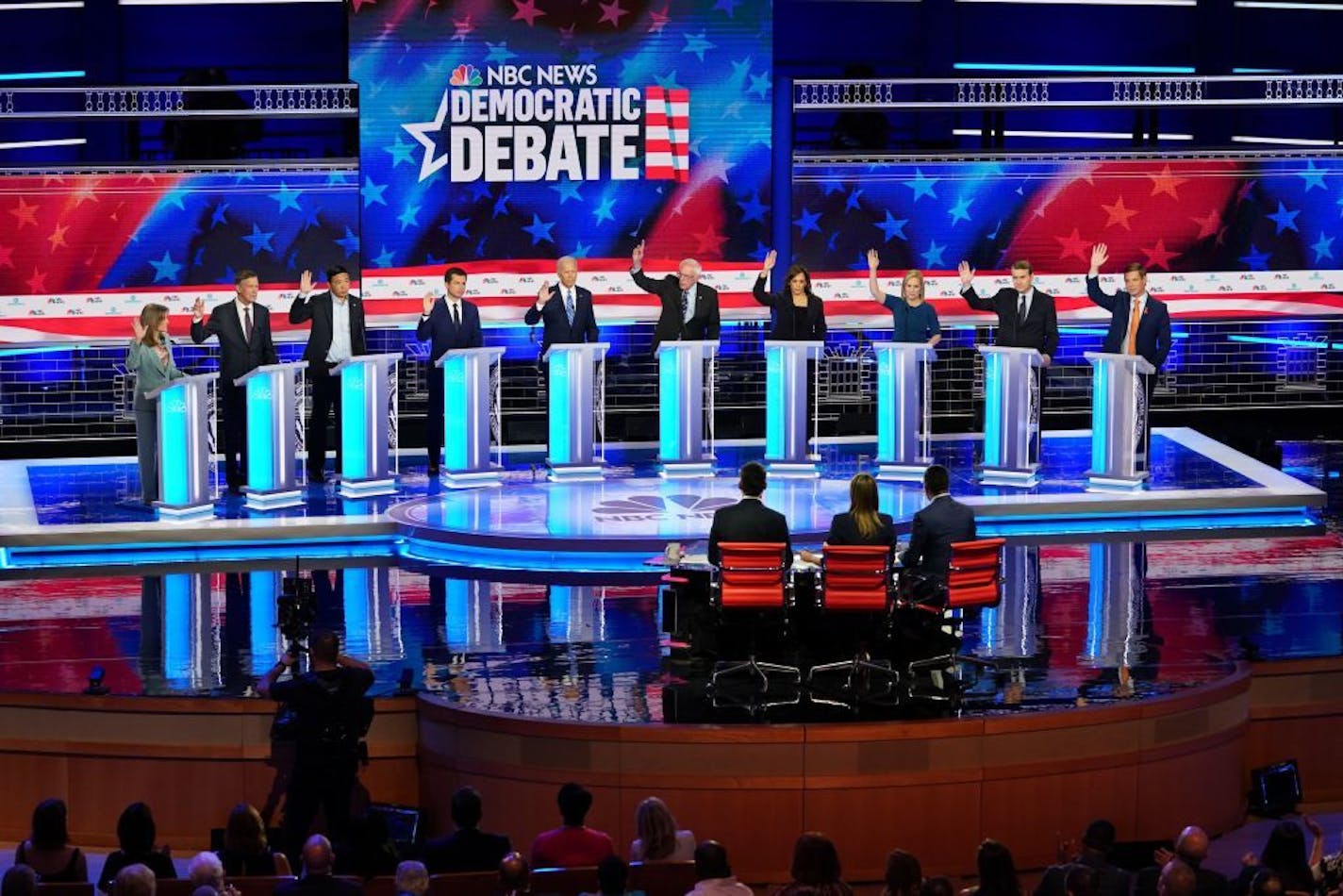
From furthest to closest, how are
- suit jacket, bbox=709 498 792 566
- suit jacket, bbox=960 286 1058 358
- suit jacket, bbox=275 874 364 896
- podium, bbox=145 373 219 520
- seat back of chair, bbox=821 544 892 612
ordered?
suit jacket, bbox=960 286 1058 358 → podium, bbox=145 373 219 520 → suit jacket, bbox=709 498 792 566 → seat back of chair, bbox=821 544 892 612 → suit jacket, bbox=275 874 364 896

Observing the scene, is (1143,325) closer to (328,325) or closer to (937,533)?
(937,533)

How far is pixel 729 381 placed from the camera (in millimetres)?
18125

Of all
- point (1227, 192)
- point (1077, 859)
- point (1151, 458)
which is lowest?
point (1077, 859)

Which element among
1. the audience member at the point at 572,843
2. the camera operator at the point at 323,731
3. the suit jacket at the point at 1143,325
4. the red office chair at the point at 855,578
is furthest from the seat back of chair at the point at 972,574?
the suit jacket at the point at 1143,325

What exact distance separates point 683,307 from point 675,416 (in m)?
0.75

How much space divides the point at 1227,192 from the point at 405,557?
8.52m

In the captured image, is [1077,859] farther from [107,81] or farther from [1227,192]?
[107,81]

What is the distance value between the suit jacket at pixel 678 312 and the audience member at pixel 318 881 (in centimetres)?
852

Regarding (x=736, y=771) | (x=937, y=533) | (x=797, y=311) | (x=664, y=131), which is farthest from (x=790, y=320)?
(x=736, y=771)

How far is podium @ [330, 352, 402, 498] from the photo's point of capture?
13.9 metres

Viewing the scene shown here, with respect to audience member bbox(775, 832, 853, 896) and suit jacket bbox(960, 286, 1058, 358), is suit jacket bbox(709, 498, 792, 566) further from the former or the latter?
suit jacket bbox(960, 286, 1058, 358)

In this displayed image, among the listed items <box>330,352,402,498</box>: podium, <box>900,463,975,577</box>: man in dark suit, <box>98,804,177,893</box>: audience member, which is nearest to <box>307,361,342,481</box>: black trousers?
<box>330,352,402,498</box>: podium

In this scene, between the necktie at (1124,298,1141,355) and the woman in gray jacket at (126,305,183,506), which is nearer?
the woman in gray jacket at (126,305,183,506)

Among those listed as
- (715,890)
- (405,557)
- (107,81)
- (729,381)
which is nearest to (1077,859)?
(715,890)
